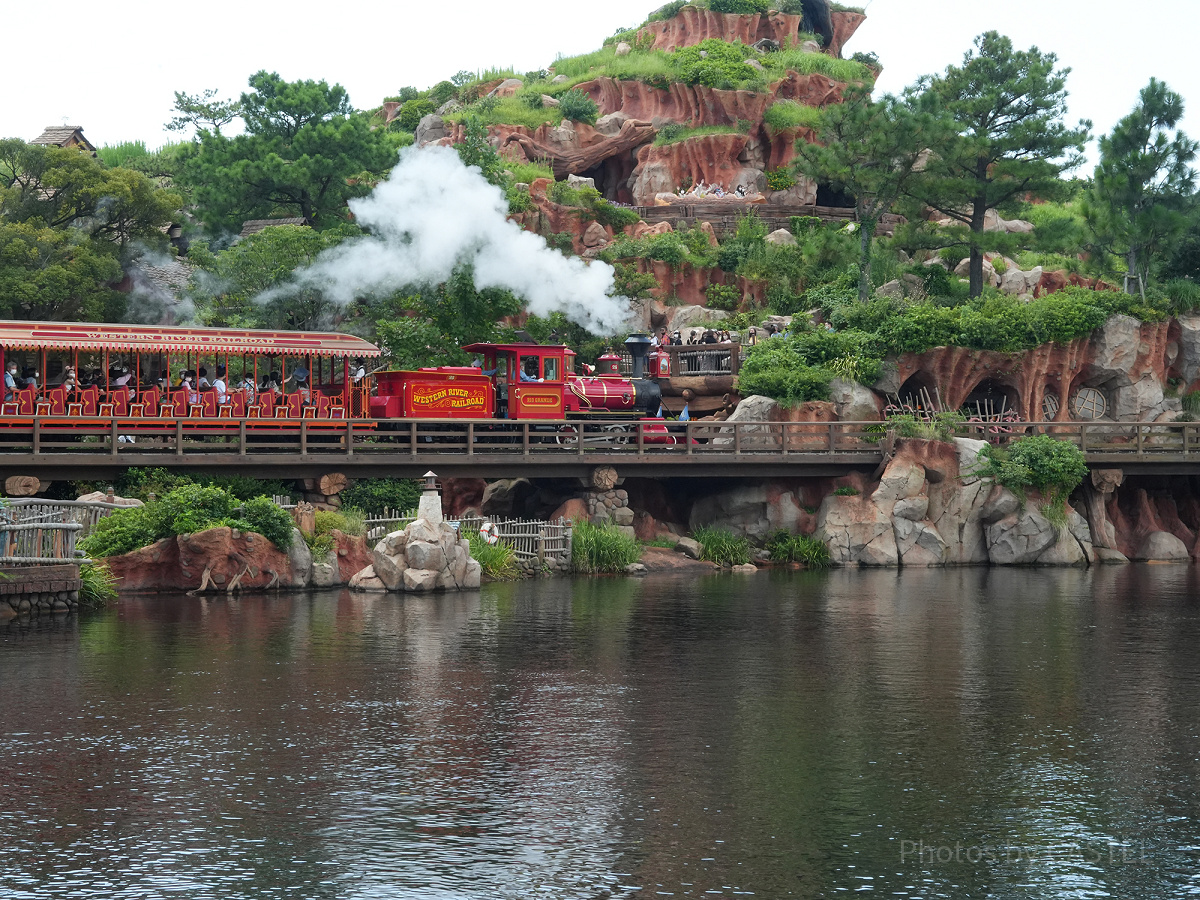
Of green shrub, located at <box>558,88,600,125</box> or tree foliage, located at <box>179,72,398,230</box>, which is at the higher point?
green shrub, located at <box>558,88,600,125</box>

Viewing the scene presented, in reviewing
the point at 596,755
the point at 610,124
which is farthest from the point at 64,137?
the point at 596,755

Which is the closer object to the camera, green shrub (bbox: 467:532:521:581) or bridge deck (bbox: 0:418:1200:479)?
bridge deck (bbox: 0:418:1200:479)

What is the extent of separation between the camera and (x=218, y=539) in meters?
28.8

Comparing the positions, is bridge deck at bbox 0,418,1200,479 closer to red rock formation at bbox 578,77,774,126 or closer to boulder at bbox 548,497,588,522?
boulder at bbox 548,497,588,522

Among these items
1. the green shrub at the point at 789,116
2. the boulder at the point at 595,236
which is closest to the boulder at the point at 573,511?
the boulder at the point at 595,236

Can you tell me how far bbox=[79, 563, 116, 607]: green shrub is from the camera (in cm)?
2680

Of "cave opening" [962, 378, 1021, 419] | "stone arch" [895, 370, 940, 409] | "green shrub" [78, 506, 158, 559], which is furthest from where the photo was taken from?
"cave opening" [962, 378, 1021, 419]

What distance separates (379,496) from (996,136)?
86.5ft

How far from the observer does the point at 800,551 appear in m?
37.1

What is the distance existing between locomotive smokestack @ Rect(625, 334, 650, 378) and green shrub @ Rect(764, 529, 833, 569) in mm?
6384

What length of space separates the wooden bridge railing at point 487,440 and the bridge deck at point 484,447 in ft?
0.12

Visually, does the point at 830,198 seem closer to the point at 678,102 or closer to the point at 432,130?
the point at 678,102

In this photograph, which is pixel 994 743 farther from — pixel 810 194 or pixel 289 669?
pixel 810 194

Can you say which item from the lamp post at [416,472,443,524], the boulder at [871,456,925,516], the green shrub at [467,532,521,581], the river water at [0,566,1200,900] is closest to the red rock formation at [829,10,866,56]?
the boulder at [871,456,925,516]
